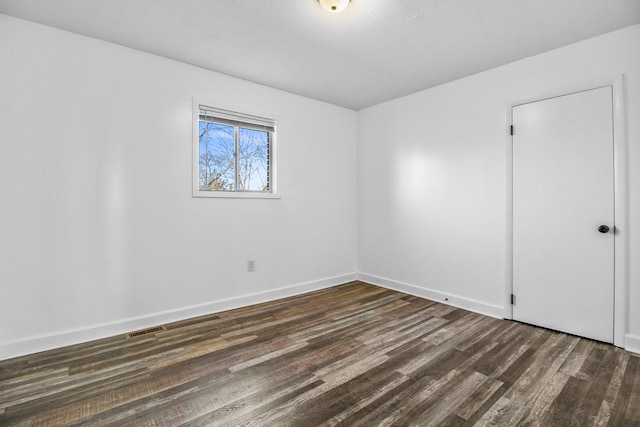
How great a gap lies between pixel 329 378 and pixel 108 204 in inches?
91.9

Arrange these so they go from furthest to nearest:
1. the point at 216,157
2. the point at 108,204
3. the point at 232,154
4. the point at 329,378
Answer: the point at 232,154 → the point at 216,157 → the point at 108,204 → the point at 329,378

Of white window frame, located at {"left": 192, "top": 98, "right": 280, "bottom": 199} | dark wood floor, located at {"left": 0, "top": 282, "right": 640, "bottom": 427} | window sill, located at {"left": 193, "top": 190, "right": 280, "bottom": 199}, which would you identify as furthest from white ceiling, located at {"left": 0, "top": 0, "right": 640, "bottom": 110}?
dark wood floor, located at {"left": 0, "top": 282, "right": 640, "bottom": 427}

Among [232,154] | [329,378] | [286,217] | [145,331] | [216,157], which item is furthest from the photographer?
[286,217]

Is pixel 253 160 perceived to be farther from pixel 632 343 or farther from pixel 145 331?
pixel 632 343

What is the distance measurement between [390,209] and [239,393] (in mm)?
3003

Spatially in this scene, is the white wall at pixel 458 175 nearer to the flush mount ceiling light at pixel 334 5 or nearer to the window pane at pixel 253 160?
the window pane at pixel 253 160

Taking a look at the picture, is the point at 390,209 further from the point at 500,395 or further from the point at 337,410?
the point at 337,410

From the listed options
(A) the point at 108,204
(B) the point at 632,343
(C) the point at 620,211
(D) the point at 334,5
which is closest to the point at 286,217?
(A) the point at 108,204

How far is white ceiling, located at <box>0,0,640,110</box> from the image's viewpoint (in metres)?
2.20

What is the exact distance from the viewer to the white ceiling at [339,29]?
7.20 ft

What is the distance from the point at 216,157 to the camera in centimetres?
344

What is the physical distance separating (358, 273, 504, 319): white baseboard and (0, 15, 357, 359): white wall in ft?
4.65

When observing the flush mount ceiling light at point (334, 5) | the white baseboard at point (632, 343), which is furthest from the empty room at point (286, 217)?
the flush mount ceiling light at point (334, 5)

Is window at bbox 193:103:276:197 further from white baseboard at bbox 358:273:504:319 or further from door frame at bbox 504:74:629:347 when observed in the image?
door frame at bbox 504:74:629:347
